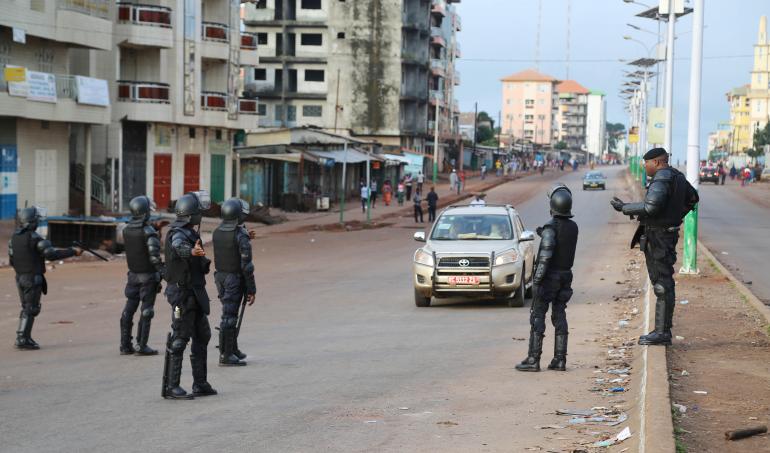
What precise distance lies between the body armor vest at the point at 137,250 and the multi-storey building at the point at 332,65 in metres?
73.0

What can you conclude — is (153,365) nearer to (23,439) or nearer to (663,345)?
(23,439)

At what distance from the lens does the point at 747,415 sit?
8.47 meters

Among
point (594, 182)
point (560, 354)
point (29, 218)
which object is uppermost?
point (29, 218)

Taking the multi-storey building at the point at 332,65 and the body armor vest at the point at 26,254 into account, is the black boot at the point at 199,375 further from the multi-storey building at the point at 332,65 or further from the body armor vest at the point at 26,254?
the multi-storey building at the point at 332,65

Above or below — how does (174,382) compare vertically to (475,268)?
below

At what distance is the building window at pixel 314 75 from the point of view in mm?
87375

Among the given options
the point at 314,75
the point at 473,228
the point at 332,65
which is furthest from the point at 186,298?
the point at 314,75

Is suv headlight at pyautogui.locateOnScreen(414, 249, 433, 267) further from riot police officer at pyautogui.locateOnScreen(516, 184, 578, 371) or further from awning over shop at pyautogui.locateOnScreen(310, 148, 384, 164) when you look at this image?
awning over shop at pyautogui.locateOnScreen(310, 148, 384, 164)

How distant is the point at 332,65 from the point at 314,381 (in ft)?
254

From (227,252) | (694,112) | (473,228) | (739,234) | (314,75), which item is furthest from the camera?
(314,75)

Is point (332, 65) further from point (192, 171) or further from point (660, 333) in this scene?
point (660, 333)

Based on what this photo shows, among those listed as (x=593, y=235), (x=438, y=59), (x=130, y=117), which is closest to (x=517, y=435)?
(x=593, y=235)

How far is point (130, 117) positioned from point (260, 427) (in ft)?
121

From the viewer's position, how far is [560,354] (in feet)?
37.9
